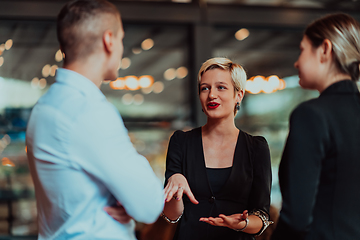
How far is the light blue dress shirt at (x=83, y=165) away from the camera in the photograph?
1.02m

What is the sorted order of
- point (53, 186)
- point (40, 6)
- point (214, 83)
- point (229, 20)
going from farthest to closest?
point (229, 20) → point (40, 6) → point (214, 83) → point (53, 186)

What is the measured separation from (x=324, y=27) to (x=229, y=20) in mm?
3607

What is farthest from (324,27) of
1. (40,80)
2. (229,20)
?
(40,80)

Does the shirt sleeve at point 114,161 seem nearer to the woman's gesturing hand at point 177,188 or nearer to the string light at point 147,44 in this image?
the woman's gesturing hand at point 177,188

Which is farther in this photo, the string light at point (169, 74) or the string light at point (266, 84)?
the string light at point (266, 84)

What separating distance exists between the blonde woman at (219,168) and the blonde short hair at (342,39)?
24.5 inches

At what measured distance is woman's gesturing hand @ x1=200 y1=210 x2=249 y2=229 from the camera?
1387 millimetres

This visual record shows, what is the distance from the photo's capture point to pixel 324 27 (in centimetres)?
114

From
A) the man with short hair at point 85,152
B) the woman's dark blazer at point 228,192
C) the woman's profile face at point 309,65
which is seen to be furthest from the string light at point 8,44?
the woman's profile face at point 309,65

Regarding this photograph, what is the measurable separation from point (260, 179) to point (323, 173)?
22.8 inches

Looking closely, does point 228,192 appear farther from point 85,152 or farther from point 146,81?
point 146,81

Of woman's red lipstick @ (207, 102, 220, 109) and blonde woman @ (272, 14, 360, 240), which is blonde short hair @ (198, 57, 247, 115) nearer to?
woman's red lipstick @ (207, 102, 220, 109)

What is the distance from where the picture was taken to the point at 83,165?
3.37 feet

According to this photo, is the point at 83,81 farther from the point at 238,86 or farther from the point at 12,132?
the point at 12,132
